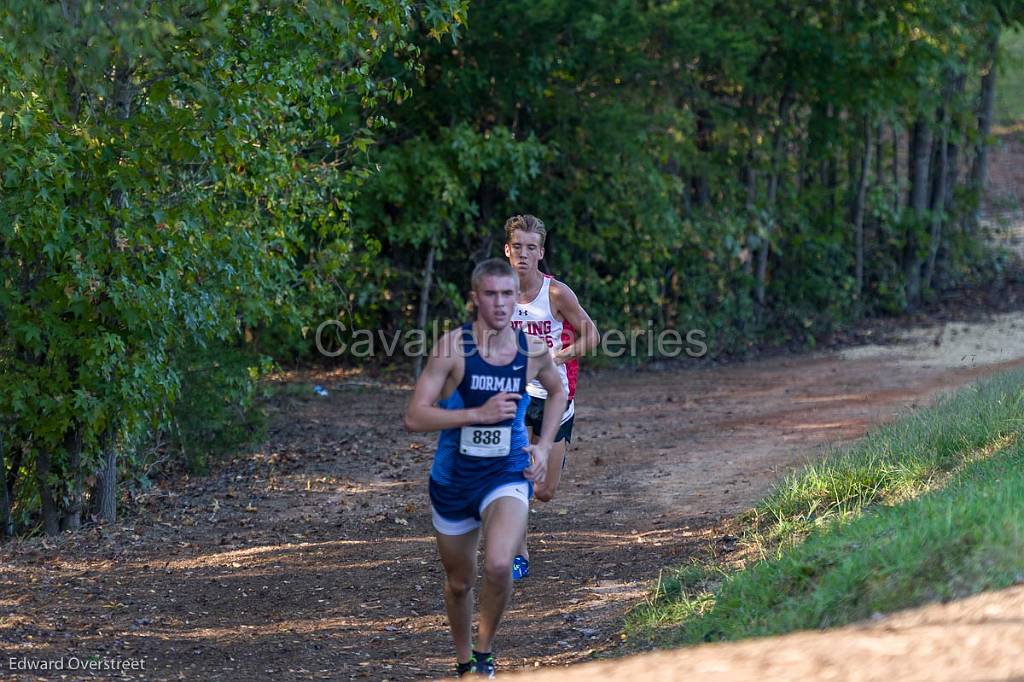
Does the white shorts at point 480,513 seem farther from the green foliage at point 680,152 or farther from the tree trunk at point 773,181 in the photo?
the tree trunk at point 773,181

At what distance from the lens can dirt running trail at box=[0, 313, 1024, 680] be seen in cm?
697

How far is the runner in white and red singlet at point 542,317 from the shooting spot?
7.43 m

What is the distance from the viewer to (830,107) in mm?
18672

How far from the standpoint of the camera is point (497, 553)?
5.42 meters

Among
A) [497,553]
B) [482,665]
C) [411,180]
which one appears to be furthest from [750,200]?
[497,553]

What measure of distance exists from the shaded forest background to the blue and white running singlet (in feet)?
8.59

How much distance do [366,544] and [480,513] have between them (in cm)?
350

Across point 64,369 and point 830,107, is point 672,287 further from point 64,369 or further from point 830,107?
point 64,369

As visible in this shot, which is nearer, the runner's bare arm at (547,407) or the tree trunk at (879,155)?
the runner's bare arm at (547,407)

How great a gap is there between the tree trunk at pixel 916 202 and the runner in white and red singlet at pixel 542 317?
539 inches

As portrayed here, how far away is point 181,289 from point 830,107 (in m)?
12.5

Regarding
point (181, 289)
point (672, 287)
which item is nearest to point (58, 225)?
point (181, 289)

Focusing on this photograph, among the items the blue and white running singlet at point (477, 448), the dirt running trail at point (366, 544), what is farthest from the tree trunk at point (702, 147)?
the blue and white running singlet at point (477, 448)

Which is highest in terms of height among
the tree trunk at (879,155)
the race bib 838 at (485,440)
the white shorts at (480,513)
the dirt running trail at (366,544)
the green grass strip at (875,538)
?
the tree trunk at (879,155)
